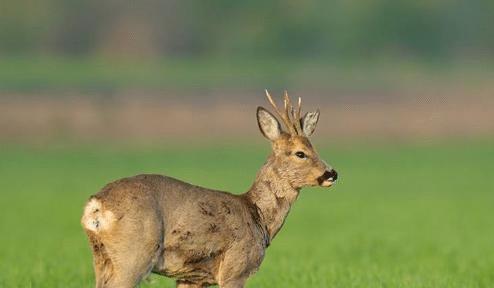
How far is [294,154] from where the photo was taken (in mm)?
11859

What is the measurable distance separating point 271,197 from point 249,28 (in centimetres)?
7594

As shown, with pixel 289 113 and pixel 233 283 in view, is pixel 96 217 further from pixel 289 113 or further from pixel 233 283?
pixel 289 113

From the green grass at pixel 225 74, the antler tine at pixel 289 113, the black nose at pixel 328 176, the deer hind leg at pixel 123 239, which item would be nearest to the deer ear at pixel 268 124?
the antler tine at pixel 289 113

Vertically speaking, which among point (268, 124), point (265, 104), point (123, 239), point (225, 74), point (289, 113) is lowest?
point (225, 74)

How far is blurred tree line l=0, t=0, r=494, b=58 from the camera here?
84.6 meters

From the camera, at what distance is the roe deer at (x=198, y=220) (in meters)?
10.6

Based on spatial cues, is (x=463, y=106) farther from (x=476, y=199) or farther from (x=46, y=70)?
(x=476, y=199)

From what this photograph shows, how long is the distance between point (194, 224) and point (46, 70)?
197 feet

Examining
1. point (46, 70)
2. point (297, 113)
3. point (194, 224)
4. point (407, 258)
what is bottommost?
point (46, 70)

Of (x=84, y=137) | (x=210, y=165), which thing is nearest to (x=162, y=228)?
(x=210, y=165)

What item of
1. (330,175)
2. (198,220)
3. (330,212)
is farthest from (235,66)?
(198,220)

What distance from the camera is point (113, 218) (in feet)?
34.6

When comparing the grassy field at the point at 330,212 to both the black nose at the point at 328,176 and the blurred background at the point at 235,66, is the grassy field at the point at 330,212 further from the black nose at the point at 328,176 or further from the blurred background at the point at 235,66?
the blurred background at the point at 235,66

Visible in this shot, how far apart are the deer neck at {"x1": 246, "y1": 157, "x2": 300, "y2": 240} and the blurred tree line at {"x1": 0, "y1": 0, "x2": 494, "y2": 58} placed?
71.5 m
